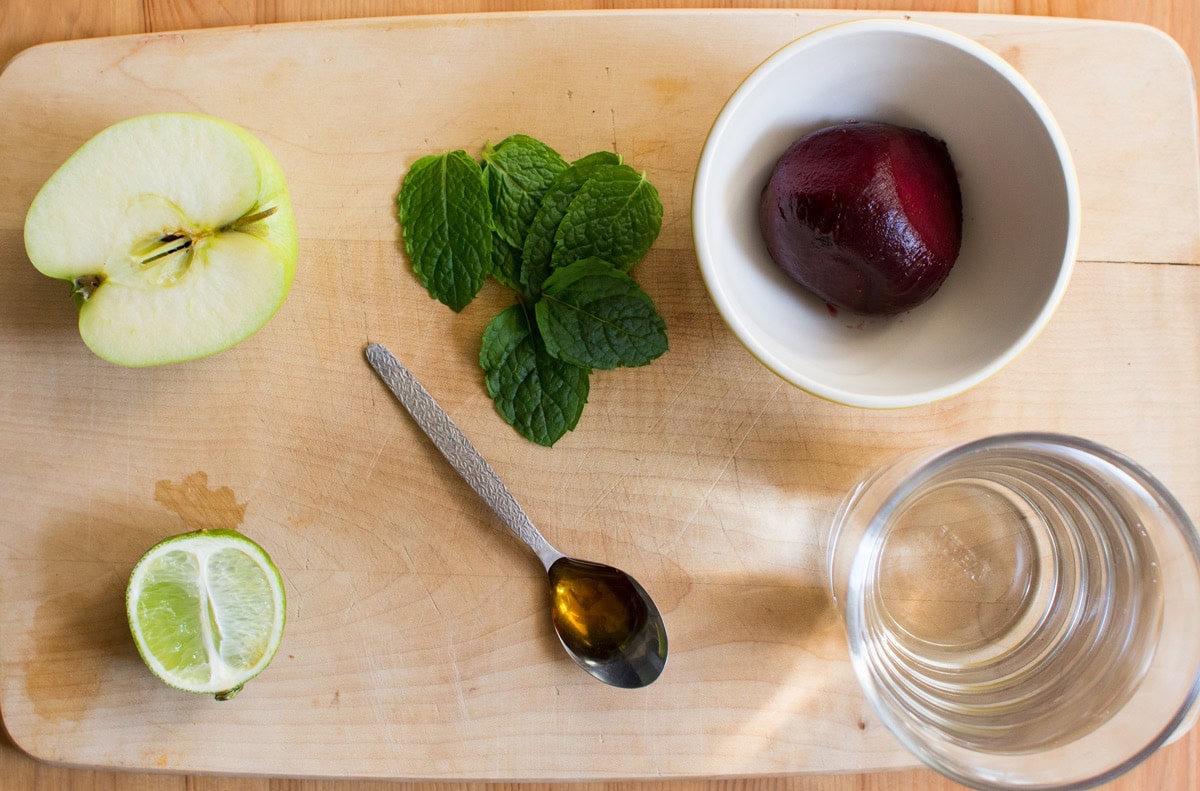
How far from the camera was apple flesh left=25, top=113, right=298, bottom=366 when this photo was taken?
72cm

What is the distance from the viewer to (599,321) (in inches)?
29.5

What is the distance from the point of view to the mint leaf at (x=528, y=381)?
766 millimetres

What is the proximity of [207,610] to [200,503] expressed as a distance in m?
0.10

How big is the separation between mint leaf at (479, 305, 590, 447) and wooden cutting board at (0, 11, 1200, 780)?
2 centimetres

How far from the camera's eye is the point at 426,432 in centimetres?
77

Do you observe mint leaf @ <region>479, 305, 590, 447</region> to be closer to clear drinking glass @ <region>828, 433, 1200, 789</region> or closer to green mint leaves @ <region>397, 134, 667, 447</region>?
green mint leaves @ <region>397, 134, 667, 447</region>

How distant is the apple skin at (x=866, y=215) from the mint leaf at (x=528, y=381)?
210 mm

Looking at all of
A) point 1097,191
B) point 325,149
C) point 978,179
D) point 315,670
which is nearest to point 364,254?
point 325,149

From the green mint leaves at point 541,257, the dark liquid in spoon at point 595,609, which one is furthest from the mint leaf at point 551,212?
the dark liquid in spoon at point 595,609

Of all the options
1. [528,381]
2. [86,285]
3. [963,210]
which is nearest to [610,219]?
[528,381]

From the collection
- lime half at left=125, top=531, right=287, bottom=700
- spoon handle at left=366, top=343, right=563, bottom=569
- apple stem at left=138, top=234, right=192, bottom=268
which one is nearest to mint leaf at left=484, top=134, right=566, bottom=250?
spoon handle at left=366, top=343, right=563, bottom=569

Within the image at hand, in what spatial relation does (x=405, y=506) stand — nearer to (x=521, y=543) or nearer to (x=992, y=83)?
(x=521, y=543)

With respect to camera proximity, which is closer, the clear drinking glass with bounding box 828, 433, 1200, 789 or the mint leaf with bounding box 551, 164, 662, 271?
the clear drinking glass with bounding box 828, 433, 1200, 789

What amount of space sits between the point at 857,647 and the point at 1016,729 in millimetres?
151
